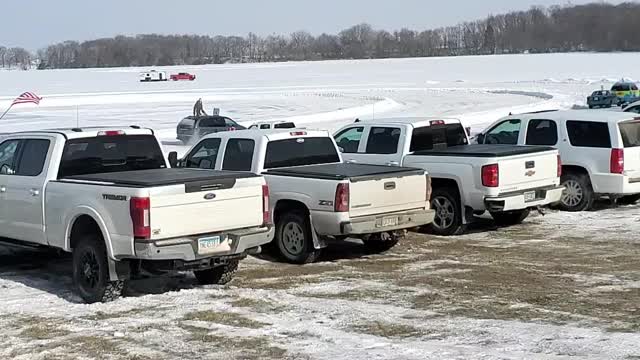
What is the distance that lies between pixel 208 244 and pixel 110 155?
1.99m

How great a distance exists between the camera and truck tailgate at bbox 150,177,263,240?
854 centimetres

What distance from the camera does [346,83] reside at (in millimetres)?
89500

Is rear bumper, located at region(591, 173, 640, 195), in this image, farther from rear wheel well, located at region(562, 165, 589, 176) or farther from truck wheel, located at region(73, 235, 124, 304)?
truck wheel, located at region(73, 235, 124, 304)

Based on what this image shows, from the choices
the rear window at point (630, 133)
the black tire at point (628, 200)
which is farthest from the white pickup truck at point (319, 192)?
the black tire at point (628, 200)

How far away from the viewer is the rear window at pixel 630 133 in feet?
47.2

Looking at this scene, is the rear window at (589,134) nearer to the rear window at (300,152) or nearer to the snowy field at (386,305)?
the snowy field at (386,305)

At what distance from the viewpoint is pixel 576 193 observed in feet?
48.9

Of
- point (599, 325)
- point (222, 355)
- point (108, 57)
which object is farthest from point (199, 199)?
point (108, 57)

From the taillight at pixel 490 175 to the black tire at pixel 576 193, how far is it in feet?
8.96

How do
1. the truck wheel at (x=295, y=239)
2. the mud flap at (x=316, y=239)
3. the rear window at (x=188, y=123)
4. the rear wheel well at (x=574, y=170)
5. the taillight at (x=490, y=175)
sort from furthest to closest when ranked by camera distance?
the rear window at (x=188, y=123), the rear wheel well at (x=574, y=170), the taillight at (x=490, y=175), the truck wheel at (x=295, y=239), the mud flap at (x=316, y=239)

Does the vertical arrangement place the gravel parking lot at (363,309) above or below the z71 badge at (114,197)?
below

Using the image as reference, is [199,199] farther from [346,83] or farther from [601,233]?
[346,83]

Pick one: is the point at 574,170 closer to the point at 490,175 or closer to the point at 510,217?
Result: the point at 510,217

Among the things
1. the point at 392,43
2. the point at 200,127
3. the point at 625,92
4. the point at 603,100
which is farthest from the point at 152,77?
the point at 392,43
